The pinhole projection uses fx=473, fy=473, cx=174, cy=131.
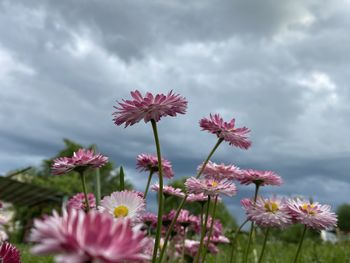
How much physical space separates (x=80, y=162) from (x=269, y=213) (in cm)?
87

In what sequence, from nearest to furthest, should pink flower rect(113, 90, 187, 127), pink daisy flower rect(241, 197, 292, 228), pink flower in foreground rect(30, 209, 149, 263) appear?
pink flower in foreground rect(30, 209, 149, 263), pink flower rect(113, 90, 187, 127), pink daisy flower rect(241, 197, 292, 228)

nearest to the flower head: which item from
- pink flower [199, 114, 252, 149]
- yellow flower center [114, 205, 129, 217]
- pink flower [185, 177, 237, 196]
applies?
yellow flower center [114, 205, 129, 217]

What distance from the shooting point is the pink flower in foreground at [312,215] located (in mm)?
2094

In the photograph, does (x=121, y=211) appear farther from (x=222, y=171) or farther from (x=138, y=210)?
(x=222, y=171)

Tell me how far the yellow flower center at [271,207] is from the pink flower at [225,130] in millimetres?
332

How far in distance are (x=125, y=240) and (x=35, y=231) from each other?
152 mm

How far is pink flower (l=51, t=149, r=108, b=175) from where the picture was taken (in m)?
1.87

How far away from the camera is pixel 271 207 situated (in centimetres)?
216

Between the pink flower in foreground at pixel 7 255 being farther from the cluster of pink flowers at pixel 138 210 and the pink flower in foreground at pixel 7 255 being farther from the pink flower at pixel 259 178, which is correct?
the pink flower at pixel 259 178

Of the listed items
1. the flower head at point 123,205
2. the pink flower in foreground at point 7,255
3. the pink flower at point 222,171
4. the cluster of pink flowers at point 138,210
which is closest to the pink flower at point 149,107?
the cluster of pink flowers at point 138,210

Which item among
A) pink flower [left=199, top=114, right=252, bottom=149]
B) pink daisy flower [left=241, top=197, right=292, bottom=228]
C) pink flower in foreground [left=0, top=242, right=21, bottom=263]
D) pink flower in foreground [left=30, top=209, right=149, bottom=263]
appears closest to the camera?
pink flower in foreground [left=30, top=209, right=149, bottom=263]

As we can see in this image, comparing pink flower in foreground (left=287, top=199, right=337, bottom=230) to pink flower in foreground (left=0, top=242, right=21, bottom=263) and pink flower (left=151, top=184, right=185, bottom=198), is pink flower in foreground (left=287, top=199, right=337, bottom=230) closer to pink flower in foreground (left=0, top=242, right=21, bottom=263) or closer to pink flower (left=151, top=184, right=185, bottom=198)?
pink flower (left=151, top=184, right=185, bottom=198)

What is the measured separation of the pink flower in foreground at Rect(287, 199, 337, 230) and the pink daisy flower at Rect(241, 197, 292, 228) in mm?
36

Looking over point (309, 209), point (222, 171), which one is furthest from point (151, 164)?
point (309, 209)
